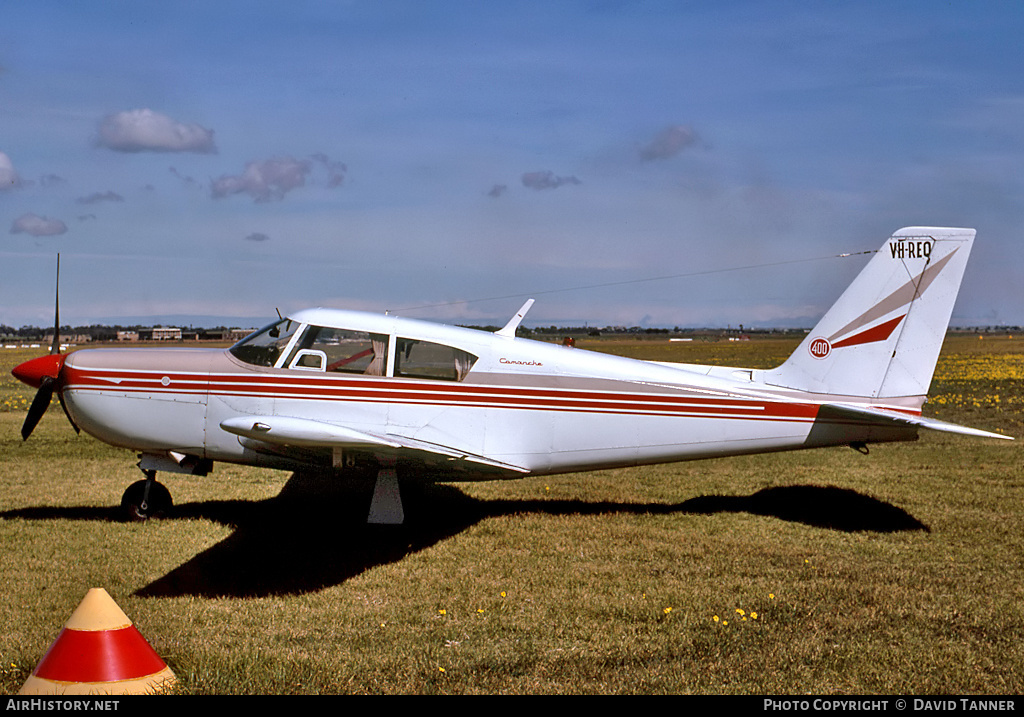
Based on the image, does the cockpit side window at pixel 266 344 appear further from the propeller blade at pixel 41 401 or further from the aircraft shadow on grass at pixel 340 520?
the propeller blade at pixel 41 401

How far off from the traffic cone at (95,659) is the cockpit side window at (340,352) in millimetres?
3961

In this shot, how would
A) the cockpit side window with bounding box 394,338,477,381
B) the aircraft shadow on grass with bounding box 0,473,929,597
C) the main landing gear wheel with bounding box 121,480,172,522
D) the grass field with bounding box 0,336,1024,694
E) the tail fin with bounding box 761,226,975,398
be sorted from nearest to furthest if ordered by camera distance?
the grass field with bounding box 0,336,1024,694 → the aircraft shadow on grass with bounding box 0,473,929,597 → the cockpit side window with bounding box 394,338,477,381 → the tail fin with bounding box 761,226,975,398 → the main landing gear wheel with bounding box 121,480,172,522

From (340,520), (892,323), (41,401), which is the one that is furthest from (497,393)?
(41,401)

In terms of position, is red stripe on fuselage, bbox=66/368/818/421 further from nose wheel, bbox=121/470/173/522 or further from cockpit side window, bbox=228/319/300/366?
nose wheel, bbox=121/470/173/522

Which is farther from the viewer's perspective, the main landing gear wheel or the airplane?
the main landing gear wheel

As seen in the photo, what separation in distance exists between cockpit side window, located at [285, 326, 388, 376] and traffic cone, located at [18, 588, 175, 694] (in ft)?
13.0

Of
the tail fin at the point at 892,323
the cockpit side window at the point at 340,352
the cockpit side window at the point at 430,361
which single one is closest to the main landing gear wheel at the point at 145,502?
the cockpit side window at the point at 340,352

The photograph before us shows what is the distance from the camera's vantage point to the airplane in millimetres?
7812

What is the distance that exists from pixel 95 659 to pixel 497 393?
466cm

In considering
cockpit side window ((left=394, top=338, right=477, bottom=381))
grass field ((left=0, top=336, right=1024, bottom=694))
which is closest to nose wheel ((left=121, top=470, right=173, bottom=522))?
grass field ((left=0, top=336, right=1024, bottom=694))

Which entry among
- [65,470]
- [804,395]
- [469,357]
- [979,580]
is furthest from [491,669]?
[65,470]

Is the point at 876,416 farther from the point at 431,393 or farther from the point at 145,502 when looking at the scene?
the point at 145,502

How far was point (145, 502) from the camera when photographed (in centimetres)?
833

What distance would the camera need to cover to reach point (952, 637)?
5.30m
